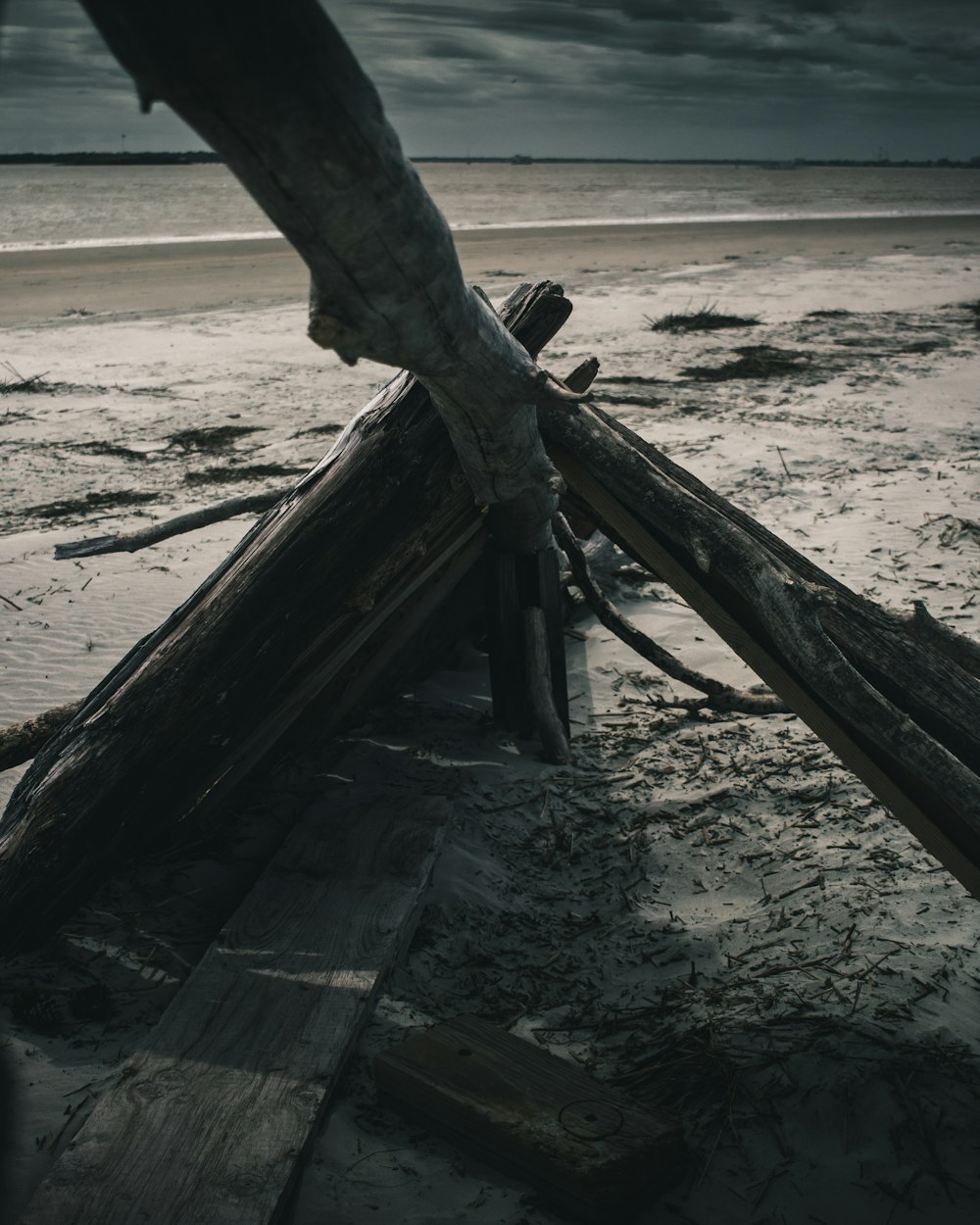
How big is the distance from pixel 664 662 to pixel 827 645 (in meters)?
1.59

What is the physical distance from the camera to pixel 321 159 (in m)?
1.44

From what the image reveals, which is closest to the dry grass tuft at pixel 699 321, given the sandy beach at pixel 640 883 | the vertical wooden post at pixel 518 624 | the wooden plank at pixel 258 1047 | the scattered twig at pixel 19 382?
the sandy beach at pixel 640 883

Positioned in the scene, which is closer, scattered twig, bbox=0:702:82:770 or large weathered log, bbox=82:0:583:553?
large weathered log, bbox=82:0:583:553

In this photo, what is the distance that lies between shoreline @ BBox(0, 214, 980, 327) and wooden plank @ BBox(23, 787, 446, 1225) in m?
14.7

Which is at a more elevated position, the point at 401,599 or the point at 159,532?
the point at 159,532

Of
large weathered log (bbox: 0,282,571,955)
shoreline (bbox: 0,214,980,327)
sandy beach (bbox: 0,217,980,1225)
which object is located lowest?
sandy beach (bbox: 0,217,980,1225)

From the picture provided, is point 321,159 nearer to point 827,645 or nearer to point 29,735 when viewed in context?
point 827,645

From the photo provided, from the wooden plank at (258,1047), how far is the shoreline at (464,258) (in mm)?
14682

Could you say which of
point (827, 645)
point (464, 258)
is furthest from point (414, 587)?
point (464, 258)

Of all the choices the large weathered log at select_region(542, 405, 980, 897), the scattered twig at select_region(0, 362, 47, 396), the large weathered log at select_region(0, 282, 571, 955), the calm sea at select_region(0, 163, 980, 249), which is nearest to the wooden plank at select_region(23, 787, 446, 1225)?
the large weathered log at select_region(0, 282, 571, 955)

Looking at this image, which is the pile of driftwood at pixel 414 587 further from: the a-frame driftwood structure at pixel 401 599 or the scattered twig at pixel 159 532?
the scattered twig at pixel 159 532

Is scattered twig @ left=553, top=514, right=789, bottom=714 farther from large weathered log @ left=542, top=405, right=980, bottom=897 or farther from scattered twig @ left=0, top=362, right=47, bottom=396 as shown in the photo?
scattered twig @ left=0, top=362, right=47, bottom=396

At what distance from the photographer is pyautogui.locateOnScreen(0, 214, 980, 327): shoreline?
17.8m

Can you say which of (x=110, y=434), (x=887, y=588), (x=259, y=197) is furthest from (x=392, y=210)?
(x=110, y=434)
